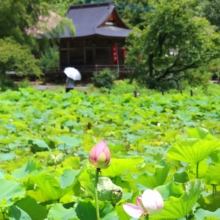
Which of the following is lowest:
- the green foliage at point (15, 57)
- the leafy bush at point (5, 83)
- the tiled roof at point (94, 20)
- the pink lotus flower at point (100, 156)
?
the leafy bush at point (5, 83)

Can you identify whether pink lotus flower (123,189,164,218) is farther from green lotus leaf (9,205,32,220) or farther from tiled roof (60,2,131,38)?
tiled roof (60,2,131,38)

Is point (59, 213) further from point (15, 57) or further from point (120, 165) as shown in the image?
point (15, 57)

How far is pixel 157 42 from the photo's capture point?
45.0 ft

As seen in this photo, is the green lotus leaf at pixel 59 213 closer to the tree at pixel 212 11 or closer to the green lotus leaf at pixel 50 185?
the green lotus leaf at pixel 50 185

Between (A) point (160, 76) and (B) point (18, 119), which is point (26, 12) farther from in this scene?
(B) point (18, 119)

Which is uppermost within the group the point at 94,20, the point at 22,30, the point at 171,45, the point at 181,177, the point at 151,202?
the point at 151,202

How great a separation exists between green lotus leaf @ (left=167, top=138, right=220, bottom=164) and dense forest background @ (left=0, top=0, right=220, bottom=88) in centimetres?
1245

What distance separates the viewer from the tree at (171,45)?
13.1 metres

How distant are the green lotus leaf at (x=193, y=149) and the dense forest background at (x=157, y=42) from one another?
12.4m

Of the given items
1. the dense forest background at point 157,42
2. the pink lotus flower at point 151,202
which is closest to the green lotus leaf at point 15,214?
the pink lotus flower at point 151,202

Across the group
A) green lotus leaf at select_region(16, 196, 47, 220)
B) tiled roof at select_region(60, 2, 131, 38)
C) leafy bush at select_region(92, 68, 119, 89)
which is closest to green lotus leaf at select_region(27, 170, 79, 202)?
green lotus leaf at select_region(16, 196, 47, 220)

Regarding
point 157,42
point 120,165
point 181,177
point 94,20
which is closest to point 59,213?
point 120,165

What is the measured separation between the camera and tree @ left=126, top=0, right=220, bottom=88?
1315 centimetres

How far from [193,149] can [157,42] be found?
42.9 feet
